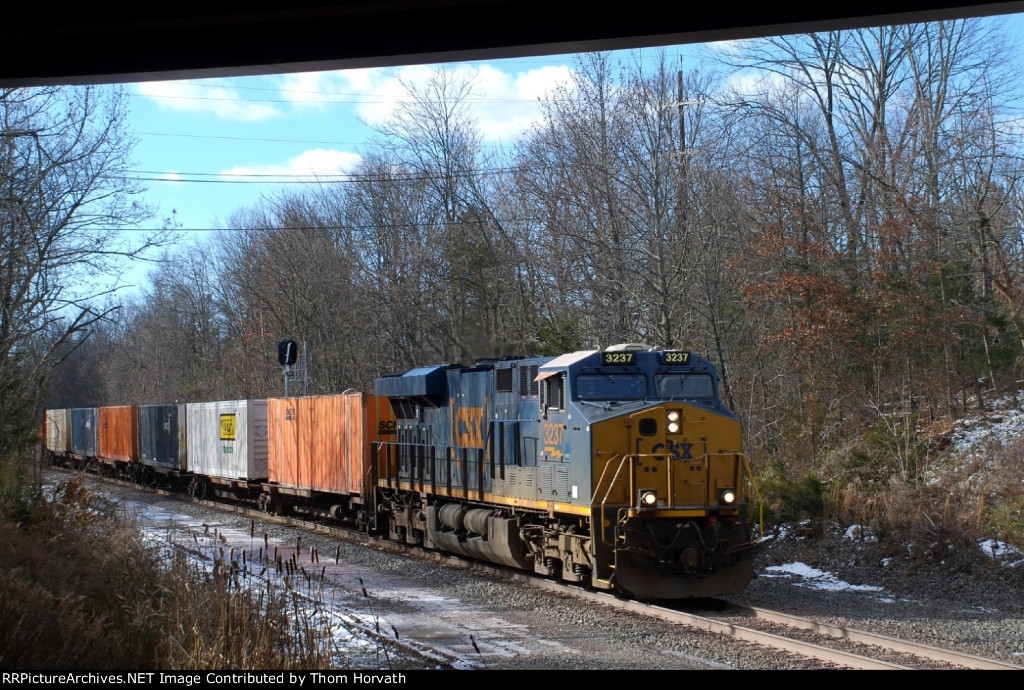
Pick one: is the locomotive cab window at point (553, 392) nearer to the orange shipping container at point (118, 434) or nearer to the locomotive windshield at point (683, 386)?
the locomotive windshield at point (683, 386)

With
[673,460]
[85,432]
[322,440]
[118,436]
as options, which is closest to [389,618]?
[673,460]

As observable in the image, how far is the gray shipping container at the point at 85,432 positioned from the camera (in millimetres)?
42250

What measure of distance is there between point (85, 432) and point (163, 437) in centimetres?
1213

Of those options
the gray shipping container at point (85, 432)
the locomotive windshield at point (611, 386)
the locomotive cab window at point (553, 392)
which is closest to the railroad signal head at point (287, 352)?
the gray shipping container at point (85, 432)

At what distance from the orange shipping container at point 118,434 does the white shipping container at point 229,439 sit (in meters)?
7.53

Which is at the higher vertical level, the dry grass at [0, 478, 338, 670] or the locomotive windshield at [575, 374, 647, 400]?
the locomotive windshield at [575, 374, 647, 400]

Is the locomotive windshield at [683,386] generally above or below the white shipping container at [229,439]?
above

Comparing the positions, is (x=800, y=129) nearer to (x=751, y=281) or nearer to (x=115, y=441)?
(x=751, y=281)

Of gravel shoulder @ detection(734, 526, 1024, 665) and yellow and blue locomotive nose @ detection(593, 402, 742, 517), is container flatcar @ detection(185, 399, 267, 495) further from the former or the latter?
yellow and blue locomotive nose @ detection(593, 402, 742, 517)

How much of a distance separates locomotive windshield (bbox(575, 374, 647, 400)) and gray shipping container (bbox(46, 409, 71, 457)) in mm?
41430

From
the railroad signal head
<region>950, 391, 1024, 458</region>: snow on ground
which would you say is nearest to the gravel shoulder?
<region>950, 391, 1024, 458</region>: snow on ground

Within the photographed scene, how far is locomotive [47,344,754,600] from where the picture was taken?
1206 cm

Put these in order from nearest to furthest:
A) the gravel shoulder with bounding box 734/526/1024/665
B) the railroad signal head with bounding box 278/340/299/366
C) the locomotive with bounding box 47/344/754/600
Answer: the gravel shoulder with bounding box 734/526/1024/665, the locomotive with bounding box 47/344/754/600, the railroad signal head with bounding box 278/340/299/366

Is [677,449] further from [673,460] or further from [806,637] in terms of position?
[806,637]
